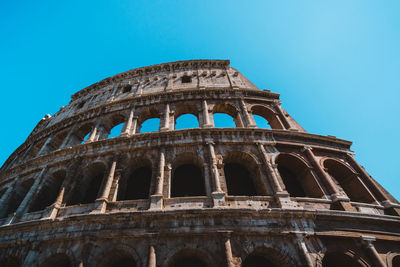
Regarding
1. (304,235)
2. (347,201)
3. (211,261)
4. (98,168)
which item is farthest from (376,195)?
(98,168)

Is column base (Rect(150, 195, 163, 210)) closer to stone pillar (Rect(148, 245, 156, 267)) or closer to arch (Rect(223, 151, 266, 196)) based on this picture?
stone pillar (Rect(148, 245, 156, 267))

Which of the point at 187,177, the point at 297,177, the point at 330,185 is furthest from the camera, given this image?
the point at 297,177

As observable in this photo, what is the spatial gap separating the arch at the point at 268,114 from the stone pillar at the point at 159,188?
21.9ft

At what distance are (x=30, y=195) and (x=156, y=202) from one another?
7.10 metres

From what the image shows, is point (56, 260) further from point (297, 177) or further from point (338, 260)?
point (297, 177)

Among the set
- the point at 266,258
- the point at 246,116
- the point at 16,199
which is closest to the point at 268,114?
the point at 246,116

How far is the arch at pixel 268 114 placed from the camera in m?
11.7

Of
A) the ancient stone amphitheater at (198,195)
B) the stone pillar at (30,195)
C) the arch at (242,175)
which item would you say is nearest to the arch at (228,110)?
the ancient stone amphitheater at (198,195)

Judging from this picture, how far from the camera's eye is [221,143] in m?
9.20

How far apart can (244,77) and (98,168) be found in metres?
12.1

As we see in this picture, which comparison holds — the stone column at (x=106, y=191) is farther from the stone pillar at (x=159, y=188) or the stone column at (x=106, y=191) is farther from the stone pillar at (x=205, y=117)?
the stone pillar at (x=205, y=117)

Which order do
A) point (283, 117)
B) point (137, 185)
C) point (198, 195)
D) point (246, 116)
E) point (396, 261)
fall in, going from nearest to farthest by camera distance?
point (396, 261) → point (198, 195) → point (137, 185) → point (246, 116) → point (283, 117)

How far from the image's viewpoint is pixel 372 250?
21.1 ft

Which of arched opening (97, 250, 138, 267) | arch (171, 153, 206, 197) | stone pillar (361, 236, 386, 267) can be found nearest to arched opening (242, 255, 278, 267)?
arch (171, 153, 206, 197)
